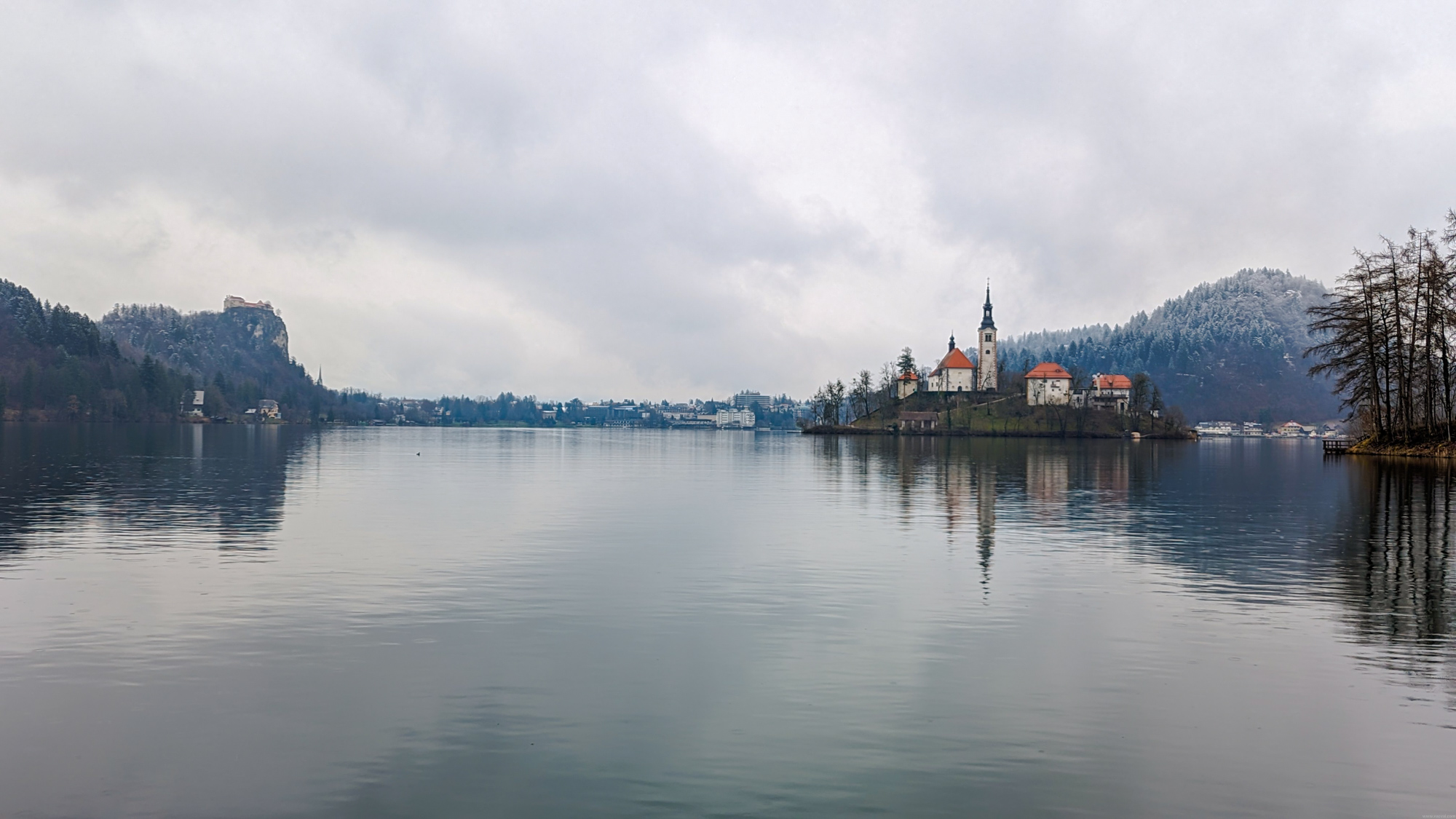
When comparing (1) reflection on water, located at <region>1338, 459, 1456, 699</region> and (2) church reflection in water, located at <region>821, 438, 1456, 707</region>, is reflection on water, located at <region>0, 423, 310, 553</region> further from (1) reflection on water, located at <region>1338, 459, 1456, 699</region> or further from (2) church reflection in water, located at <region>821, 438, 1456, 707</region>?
(1) reflection on water, located at <region>1338, 459, 1456, 699</region>

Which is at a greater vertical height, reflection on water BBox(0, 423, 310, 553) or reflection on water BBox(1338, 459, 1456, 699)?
reflection on water BBox(0, 423, 310, 553)

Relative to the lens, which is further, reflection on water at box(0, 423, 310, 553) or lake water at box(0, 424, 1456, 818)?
reflection on water at box(0, 423, 310, 553)

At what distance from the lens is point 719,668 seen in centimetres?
1816

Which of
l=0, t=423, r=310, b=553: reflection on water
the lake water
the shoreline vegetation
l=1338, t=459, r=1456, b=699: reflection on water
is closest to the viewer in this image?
the lake water

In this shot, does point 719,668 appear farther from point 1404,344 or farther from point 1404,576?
point 1404,344

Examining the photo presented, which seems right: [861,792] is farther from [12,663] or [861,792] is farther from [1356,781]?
[12,663]

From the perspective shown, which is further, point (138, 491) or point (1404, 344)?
point (1404, 344)

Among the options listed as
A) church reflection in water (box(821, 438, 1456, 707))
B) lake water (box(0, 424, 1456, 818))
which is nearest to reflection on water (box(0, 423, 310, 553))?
lake water (box(0, 424, 1456, 818))

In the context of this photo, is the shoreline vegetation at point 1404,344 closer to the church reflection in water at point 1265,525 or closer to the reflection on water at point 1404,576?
the church reflection in water at point 1265,525

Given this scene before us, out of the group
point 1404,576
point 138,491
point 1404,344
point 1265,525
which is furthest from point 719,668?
point 1404,344

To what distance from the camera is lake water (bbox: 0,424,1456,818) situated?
40.5 ft

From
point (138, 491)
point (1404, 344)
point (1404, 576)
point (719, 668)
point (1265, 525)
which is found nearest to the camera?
point (719, 668)

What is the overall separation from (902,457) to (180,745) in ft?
347

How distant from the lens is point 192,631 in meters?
20.5
